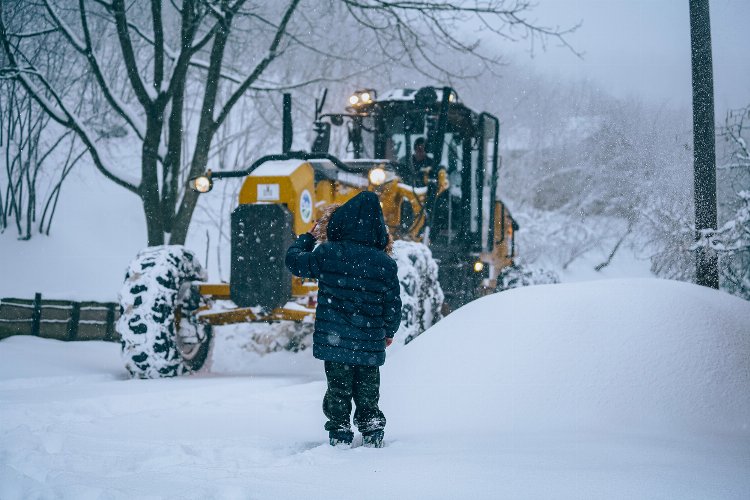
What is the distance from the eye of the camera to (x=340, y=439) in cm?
364

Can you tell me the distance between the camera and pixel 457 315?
568 centimetres

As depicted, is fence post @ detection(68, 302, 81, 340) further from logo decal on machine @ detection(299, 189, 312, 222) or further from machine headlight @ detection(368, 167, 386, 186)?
machine headlight @ detection(368, 167, 386, 186)

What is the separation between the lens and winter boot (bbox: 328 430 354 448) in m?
3.63

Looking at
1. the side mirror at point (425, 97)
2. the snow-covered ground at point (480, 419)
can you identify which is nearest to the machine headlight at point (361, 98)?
the side mirror at point (425, 97)

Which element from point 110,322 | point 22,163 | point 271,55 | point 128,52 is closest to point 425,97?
point 271,55

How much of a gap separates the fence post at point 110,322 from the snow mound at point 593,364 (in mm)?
5914

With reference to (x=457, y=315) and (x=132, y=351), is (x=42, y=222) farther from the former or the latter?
(x=457, y=315)

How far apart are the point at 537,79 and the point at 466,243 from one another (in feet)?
79.1

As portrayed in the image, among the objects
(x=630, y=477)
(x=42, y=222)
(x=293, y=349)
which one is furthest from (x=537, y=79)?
(x=630, y=477)

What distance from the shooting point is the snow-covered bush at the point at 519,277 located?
38.2ft

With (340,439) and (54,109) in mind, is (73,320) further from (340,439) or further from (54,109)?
(340,439)

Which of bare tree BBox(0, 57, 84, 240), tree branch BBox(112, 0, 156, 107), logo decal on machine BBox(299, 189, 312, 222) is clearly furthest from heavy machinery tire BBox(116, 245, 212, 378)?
bare tree BBox(0, 57, 84, 240)

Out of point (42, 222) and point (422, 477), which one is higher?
point (42, 222)

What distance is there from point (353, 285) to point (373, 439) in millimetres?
858
